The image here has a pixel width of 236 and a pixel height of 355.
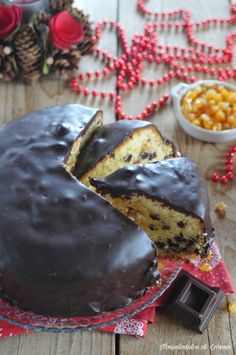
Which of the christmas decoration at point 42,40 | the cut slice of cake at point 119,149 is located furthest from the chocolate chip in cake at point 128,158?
the christmas decoration at point 42,40

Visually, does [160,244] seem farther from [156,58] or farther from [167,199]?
[156,58]

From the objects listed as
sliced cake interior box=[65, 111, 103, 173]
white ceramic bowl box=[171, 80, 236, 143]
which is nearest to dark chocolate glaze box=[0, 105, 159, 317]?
sliced cake interior box=[65, 111, 103, 173]

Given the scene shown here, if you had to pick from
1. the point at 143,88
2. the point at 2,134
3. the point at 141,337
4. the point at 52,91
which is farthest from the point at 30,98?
the point at 141,337

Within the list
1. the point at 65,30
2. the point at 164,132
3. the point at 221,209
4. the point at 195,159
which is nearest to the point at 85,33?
the point at 65,30

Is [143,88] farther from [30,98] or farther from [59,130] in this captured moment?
[59,130]

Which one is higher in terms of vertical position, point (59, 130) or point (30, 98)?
point (59, 130)

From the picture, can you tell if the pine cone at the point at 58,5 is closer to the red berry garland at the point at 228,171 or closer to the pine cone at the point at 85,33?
the pine cone at the point at 85,33
